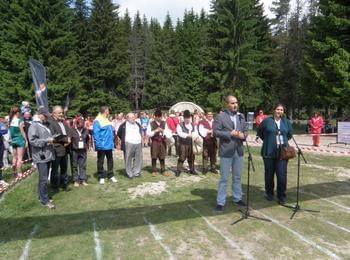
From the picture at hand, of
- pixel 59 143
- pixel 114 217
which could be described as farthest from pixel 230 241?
pixel 59 143

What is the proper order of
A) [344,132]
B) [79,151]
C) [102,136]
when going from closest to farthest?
[79,151] → [102,136] → [344,132]

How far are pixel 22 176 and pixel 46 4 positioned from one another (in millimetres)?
29025

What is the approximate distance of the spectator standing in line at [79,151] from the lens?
347 inches

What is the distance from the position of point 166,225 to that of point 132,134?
13.8 ft

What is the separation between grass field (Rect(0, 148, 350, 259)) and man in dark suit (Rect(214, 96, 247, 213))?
51 centimetres

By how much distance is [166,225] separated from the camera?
608cm

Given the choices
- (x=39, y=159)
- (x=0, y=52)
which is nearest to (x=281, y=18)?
(x=0, y=52)

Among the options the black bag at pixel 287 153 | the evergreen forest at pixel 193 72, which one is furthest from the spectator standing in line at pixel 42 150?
the evergreen forest at pixel 193 72

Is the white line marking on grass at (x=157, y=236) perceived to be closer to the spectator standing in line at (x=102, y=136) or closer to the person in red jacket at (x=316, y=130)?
the spectator standing in line at (x=102, y=136)

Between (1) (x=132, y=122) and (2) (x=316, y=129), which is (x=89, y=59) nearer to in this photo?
(2) (x=316, y=129)

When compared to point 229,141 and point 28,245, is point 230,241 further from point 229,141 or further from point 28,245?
point 28,245

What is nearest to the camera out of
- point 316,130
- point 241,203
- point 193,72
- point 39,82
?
point 241,203

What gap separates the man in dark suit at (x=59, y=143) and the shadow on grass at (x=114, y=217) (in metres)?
1.61

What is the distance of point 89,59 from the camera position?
4188 cm
